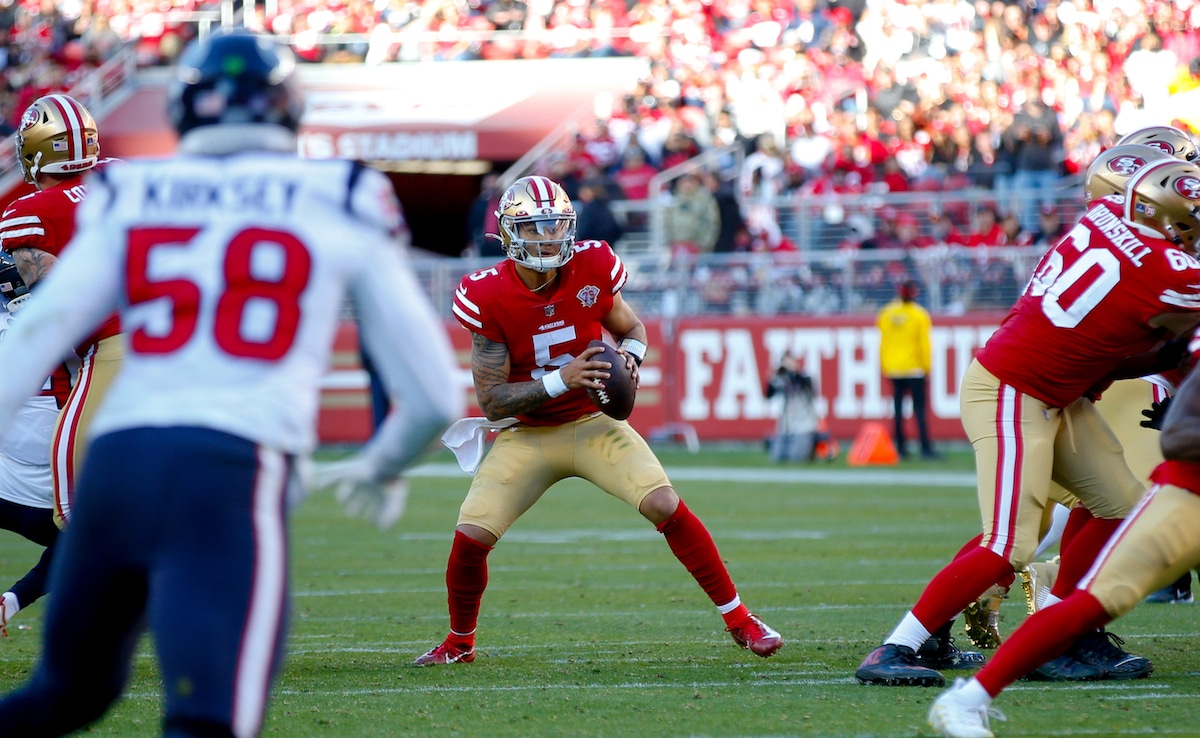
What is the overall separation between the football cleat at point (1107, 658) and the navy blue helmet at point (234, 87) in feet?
11.1

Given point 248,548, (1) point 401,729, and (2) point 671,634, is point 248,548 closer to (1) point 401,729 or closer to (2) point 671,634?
(1) point 401,729

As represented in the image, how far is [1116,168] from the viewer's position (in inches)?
222

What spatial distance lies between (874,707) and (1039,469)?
3.02 feet

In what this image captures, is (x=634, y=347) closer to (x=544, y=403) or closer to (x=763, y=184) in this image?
(x=544, y=403)

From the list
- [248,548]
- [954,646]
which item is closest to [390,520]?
[248,548]

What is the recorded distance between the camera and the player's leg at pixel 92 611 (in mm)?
2682

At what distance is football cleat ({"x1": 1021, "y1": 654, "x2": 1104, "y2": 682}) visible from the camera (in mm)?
5125

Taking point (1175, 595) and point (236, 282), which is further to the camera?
point (1175, 595)

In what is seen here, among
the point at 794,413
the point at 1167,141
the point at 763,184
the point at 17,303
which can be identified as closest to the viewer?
the point at 17,303

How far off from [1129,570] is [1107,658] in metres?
1.51

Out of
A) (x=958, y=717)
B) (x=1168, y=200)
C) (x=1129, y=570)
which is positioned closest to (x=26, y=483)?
(x=958, y=717)

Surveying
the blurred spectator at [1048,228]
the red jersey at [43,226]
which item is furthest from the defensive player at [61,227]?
the blurred spectator at [1048,228]

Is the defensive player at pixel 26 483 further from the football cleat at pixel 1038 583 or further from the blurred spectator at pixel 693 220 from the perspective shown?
the blurred spectator at pixel 693 220

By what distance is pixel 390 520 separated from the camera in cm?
299
